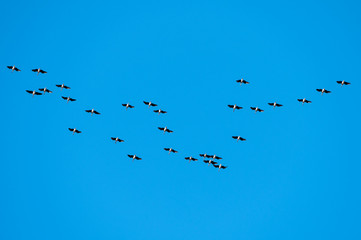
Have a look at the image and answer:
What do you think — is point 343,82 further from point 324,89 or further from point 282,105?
point 282,105

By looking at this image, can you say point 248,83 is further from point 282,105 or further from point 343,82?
point 343,82

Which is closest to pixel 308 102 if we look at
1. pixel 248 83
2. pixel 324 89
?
pixel 324 89

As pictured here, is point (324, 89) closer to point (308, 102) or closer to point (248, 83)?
point (308, 102)

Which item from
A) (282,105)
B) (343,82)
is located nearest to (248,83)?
(282,105)

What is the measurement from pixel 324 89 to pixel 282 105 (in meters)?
13.8

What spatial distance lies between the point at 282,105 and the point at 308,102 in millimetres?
7891

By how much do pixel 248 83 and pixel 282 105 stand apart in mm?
12345

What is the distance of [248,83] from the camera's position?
19850cm

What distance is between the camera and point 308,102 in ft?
647

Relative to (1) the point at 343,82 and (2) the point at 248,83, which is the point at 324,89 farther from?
(2) the point at 248,83

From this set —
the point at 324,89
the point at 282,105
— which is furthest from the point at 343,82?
the point at 282,105

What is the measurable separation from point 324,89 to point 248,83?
2331 centimetres

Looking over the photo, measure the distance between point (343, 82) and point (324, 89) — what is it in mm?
6397
